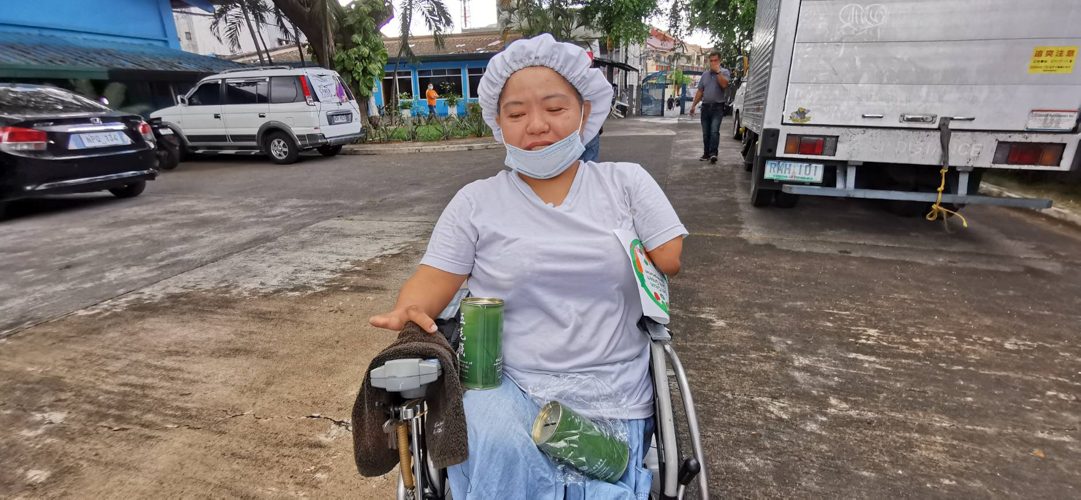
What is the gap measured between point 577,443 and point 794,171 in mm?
4326

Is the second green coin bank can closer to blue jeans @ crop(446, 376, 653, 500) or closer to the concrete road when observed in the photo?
blue jeans @ crop(446, 376, 653, 500)

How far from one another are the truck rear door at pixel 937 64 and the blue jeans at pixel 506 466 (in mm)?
4222

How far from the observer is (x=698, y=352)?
9.23 feet

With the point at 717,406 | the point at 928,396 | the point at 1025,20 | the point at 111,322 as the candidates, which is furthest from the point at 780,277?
the point at 111,322

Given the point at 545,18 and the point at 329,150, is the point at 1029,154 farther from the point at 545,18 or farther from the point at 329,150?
the point at 545,18

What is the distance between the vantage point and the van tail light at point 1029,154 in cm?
393

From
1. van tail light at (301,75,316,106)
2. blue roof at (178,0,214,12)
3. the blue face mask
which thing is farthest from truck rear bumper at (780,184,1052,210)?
blue roof at (178,0,214,12)

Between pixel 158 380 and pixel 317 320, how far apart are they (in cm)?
85

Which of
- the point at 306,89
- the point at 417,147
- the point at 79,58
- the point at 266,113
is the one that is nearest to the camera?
the point at 306,89

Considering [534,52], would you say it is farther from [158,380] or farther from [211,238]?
[211,238]

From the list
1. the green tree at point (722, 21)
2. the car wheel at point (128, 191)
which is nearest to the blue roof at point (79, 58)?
the car wheel at point (128, 191)

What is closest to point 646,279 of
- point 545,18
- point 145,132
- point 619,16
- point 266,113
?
point 145,132

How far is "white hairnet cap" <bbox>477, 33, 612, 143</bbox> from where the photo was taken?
4.91 feet

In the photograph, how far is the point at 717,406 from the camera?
92.5 inches
